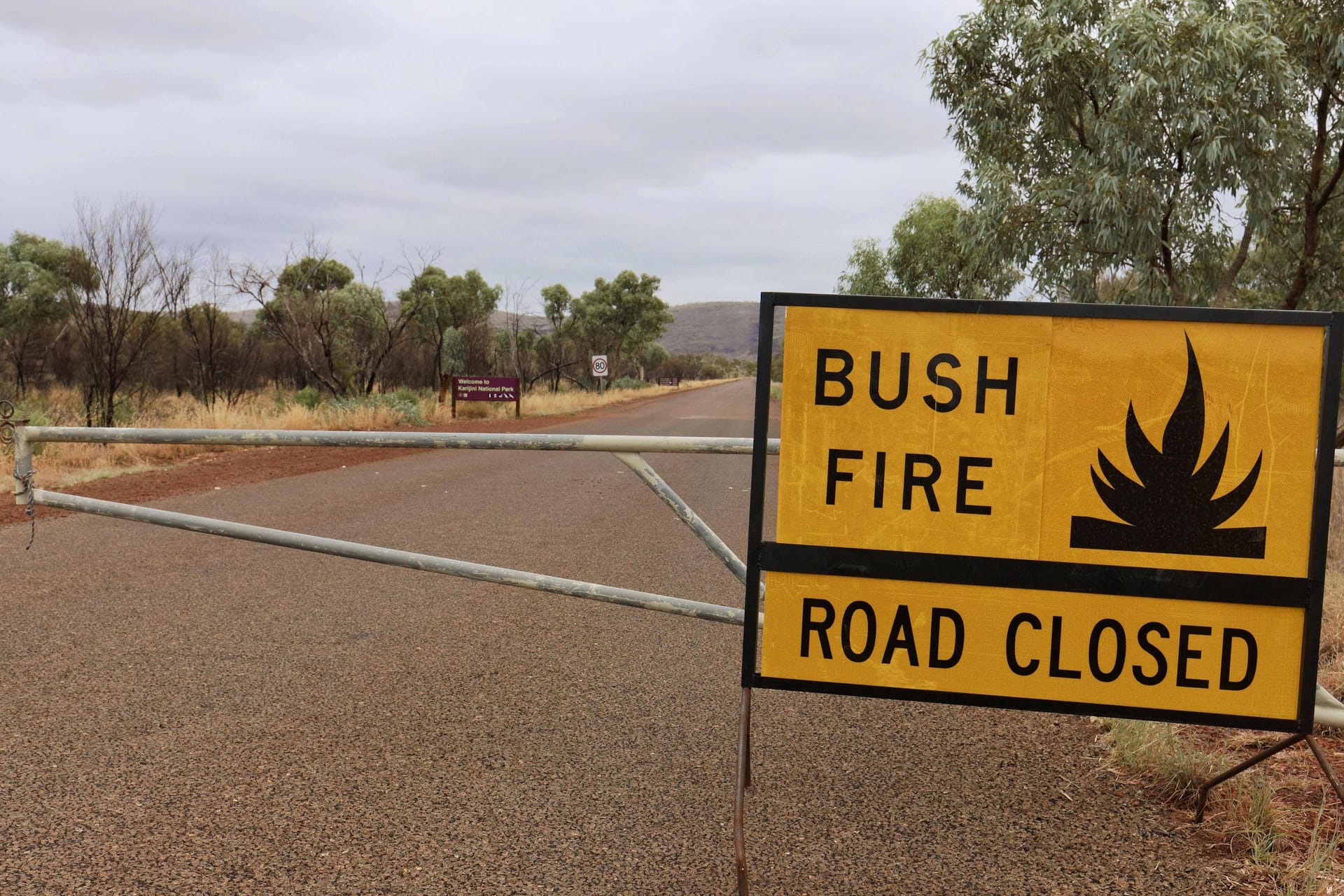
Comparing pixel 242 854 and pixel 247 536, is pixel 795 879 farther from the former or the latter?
pixel 247 536

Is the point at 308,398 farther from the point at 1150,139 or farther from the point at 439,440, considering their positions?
the point at 439,440

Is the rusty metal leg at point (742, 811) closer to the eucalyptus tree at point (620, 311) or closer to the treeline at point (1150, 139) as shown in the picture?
the treeline at point (1150, 139)

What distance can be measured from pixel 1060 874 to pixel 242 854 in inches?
90.7

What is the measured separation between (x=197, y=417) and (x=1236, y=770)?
19.3 meters

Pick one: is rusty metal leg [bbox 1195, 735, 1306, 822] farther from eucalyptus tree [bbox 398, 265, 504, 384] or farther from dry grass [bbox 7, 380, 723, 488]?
eucalyptus tree [bbox 398, 265, 504, 384]

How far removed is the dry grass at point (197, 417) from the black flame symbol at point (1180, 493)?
9501 mm

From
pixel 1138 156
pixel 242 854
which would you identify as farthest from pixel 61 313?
pixel 242 854

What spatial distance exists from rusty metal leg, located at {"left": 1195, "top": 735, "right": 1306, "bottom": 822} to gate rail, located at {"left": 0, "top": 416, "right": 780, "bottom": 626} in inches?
61.2

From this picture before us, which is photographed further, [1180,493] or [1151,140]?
[1151,140]

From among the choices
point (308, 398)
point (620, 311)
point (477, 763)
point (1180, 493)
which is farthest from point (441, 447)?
point (620, 311)

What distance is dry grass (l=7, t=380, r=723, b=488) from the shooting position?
13773 millimetres

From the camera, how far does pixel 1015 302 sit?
2820mm

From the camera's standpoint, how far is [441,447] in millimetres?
3127

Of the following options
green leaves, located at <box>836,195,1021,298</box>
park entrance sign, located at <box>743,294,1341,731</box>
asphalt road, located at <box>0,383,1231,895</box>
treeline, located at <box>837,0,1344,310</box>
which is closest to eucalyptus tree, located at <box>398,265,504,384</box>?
green leaves, located at <box>836,195,1021,298</box>
